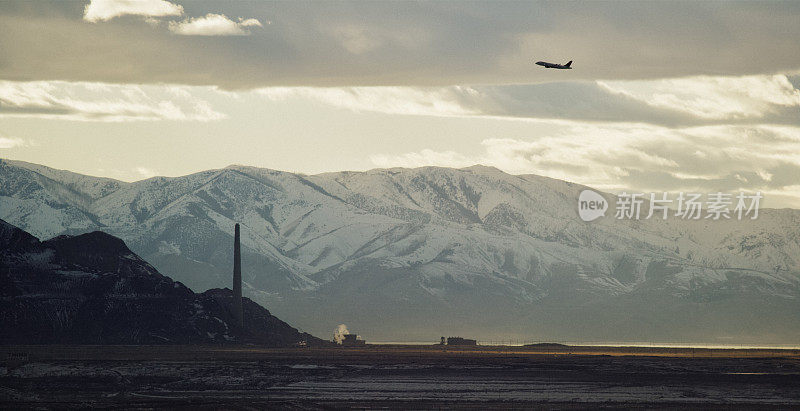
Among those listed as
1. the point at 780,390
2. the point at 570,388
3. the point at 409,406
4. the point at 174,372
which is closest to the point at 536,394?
the point at 570,388

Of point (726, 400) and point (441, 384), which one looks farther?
point (441, 384)

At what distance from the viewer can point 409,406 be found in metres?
143

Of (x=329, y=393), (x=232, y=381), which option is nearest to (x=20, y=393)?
(x=232, y=381)

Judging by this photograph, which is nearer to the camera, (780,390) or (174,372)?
(780,390)

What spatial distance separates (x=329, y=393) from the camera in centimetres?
15925

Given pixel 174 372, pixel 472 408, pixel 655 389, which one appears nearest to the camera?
pixel 472 408

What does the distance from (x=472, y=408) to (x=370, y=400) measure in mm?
15140

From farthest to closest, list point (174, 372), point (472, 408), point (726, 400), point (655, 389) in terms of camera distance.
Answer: point (174, 372) < point (655, 389) < point (726, 400) < point (472, 408)

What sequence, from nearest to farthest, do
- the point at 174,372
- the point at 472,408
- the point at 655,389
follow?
the point at 472,408
the point at 655,389
the point at 174,372

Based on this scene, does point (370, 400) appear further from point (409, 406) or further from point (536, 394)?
point (536, 394)

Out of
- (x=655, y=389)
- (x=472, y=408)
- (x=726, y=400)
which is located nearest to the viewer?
(x=472, y=408)

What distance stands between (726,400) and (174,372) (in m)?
89.2

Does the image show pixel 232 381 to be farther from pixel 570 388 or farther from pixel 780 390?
pixel 780 390

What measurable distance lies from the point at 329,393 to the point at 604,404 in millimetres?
38720
